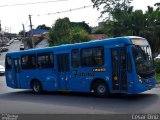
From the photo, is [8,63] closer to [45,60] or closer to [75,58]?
[45,60]

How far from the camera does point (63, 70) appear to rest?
727 inches

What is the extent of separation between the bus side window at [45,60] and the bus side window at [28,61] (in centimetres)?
47

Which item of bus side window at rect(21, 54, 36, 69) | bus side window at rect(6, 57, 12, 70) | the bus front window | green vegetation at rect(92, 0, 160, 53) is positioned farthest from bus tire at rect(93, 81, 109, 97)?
green vegetation at rect(92, 0, 160, 53)

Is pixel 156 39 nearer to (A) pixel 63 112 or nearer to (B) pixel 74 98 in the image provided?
(B) pixel 74 98

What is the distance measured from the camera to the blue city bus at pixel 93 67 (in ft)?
50.4

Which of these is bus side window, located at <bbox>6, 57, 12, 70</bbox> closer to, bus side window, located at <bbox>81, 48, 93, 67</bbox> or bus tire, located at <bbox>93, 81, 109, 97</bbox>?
bus side window, located at <bbox>81, 48, 93, 67</bbox>

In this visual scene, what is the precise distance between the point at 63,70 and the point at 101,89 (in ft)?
8.82

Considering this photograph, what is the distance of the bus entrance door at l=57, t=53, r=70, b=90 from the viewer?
1827 centimetres

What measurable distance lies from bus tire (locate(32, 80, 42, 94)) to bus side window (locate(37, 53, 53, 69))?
1.01 metres

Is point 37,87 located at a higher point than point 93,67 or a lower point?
lower

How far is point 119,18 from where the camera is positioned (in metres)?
43.4

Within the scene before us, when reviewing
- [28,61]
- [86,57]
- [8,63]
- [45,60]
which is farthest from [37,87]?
[86,57]

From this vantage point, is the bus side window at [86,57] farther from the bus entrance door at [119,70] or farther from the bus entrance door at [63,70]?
the bus entrance door at [119,70]

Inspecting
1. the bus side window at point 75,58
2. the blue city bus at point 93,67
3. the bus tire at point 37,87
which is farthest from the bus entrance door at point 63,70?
the bus tire at point 37,87
